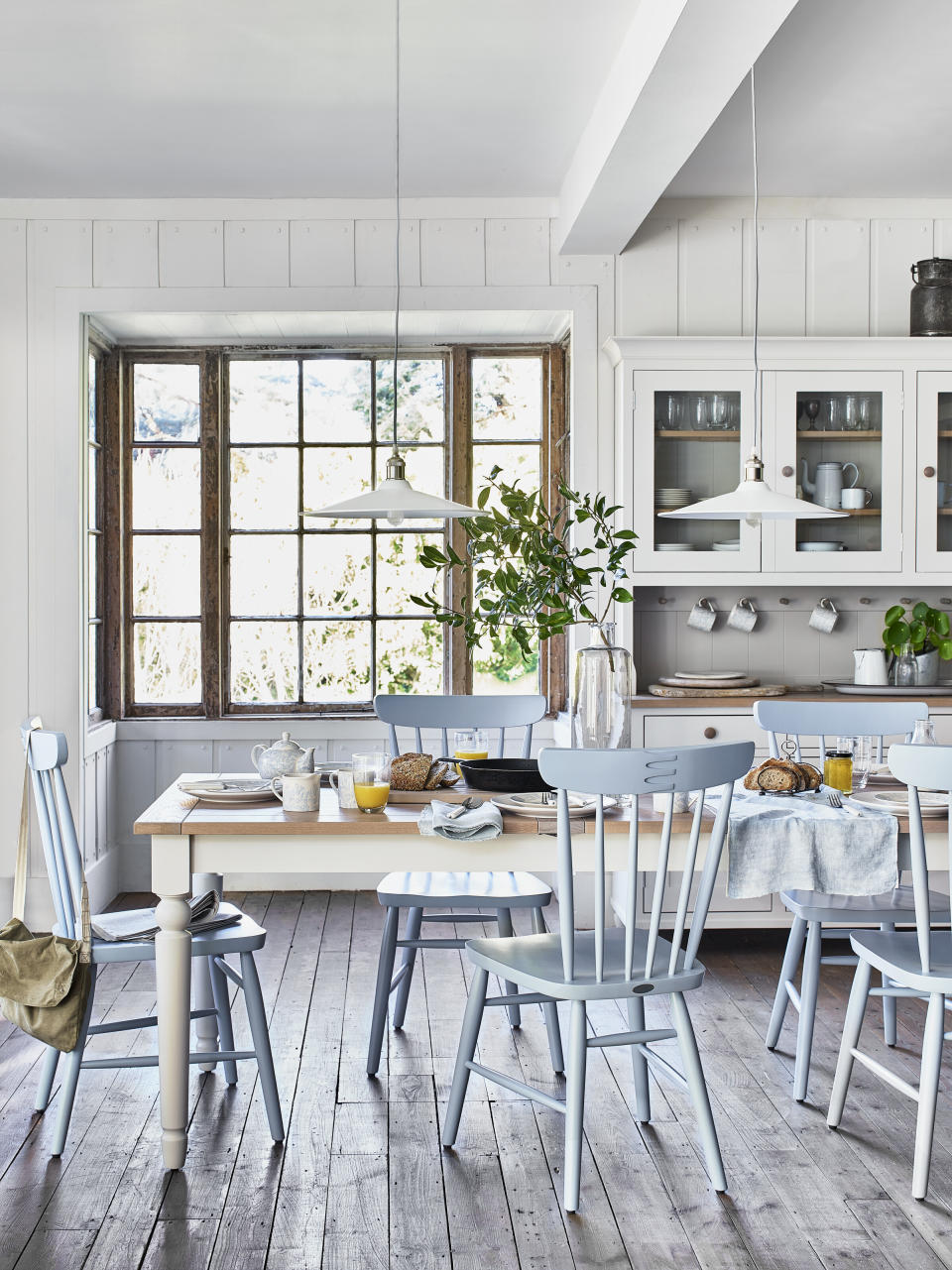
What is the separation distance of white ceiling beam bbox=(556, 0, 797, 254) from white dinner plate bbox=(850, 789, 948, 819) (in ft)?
5.71

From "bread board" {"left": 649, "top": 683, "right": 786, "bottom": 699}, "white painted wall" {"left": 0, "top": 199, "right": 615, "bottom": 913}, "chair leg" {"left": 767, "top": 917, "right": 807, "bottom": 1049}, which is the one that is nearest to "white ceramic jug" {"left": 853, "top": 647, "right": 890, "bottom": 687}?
"bread board" {"left": 649, "top": 683, "right": 786, "bottom": 699}

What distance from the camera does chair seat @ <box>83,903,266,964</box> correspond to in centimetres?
256

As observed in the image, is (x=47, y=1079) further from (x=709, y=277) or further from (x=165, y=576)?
(x=709, y=277)

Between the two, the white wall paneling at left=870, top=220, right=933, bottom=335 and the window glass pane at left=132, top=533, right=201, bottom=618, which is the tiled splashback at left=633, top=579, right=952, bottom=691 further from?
the window glass pane at left=132, top=533, right=201, bottom=618

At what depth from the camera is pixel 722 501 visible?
278 centimetres

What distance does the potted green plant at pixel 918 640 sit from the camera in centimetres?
438

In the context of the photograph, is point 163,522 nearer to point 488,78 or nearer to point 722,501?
point 488,78

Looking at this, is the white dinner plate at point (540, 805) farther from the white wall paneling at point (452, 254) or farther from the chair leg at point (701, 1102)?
the white wall paneling at point (452, 254)

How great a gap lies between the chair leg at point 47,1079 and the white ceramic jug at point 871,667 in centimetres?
307

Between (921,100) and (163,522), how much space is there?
330cm

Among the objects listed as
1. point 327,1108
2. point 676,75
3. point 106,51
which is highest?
point 106,51

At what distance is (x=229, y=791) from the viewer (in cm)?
268

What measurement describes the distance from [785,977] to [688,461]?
6.45ft

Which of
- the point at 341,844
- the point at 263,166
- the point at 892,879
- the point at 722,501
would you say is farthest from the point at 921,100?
the point at 341,844
